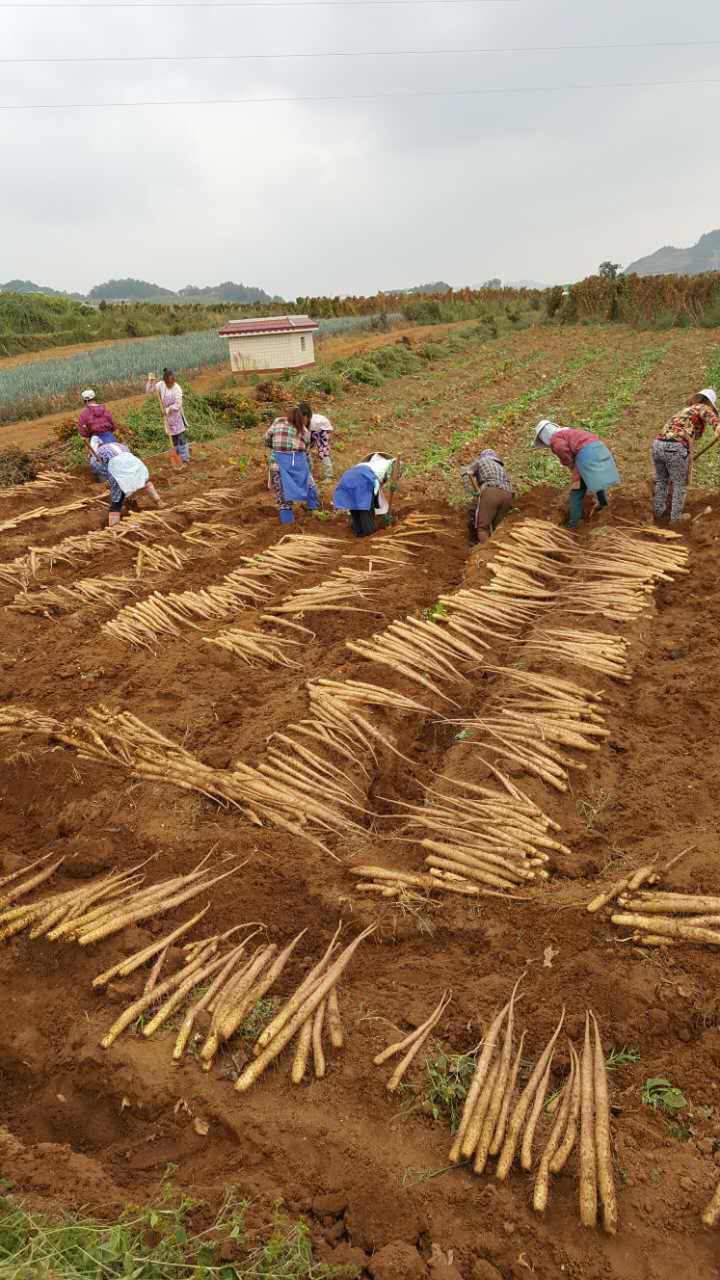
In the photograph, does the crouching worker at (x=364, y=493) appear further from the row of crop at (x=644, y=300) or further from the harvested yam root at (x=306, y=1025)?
the row of crop at (x=644, y=300)

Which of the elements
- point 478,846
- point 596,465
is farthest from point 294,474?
point 478,846

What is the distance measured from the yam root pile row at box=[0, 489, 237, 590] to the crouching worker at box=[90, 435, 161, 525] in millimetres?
279

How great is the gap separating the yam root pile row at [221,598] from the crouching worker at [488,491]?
4.63 feet

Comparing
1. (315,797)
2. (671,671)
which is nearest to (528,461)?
(671,671)

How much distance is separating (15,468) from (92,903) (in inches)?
368

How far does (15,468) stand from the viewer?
35.4 ft

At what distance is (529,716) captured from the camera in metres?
4.03

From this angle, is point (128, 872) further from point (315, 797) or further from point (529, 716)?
point (529, 716)

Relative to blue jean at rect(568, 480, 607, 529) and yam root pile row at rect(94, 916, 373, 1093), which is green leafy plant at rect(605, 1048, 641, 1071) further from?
blue jean at rect(568, 480, 607, 529)

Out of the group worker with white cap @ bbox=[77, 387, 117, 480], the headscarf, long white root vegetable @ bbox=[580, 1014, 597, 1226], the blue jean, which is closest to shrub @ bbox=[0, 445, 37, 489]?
worker with white cap @ bbox=[77, 387, 117, 480]

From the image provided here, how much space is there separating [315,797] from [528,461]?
668 centimetres

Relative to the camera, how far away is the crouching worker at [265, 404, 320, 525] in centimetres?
759

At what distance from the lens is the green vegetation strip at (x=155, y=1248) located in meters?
1.75

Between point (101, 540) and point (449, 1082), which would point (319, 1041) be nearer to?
point (449, 1082)
